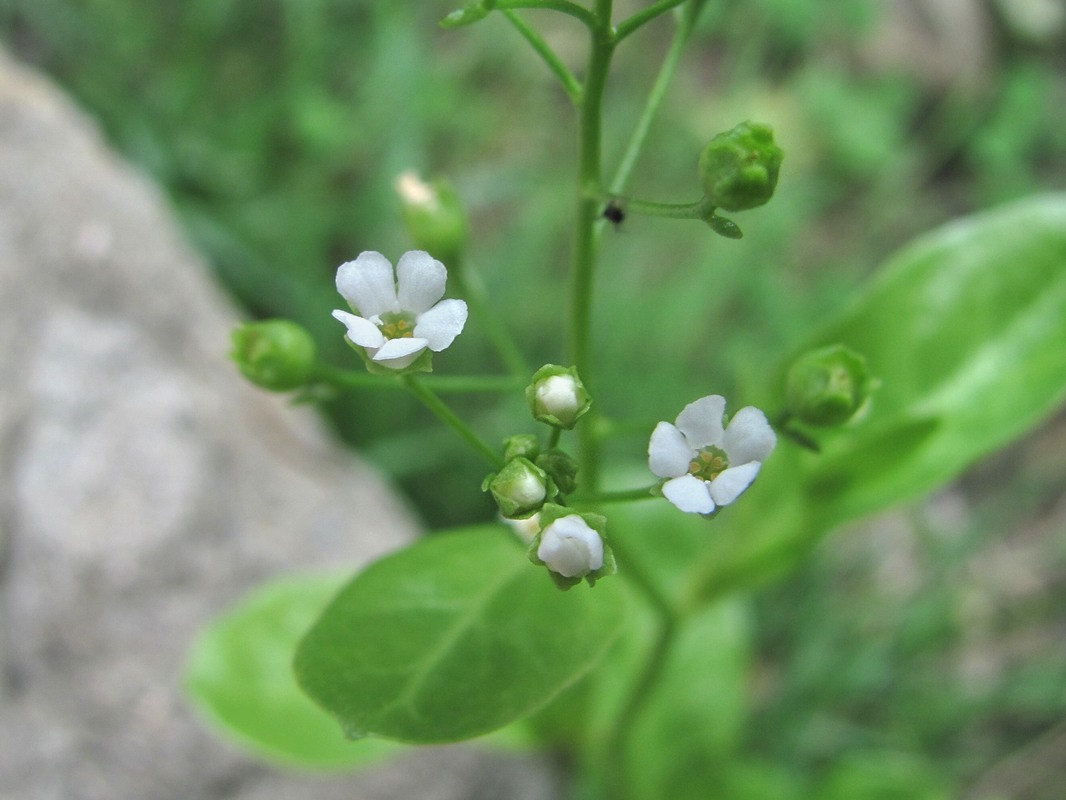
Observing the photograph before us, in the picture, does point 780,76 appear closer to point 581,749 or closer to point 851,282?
point 851,282

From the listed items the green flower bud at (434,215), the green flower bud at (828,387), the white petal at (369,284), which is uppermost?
the green flower bud at (434,215)

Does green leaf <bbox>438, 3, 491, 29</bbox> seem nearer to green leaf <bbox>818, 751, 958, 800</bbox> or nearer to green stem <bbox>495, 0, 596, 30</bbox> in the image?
green stem <bbox>495, 0, 596, 30</bbox>

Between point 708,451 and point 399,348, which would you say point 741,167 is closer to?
point 708,451

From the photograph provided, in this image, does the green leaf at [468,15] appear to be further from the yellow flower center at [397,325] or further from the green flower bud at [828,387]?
the green flower bud at [828,387]

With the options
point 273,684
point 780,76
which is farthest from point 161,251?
point 780,76

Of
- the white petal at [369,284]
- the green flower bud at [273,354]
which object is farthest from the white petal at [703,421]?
the green flower bud at [273,354]

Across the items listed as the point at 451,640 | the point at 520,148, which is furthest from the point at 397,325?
the point at 520,148
